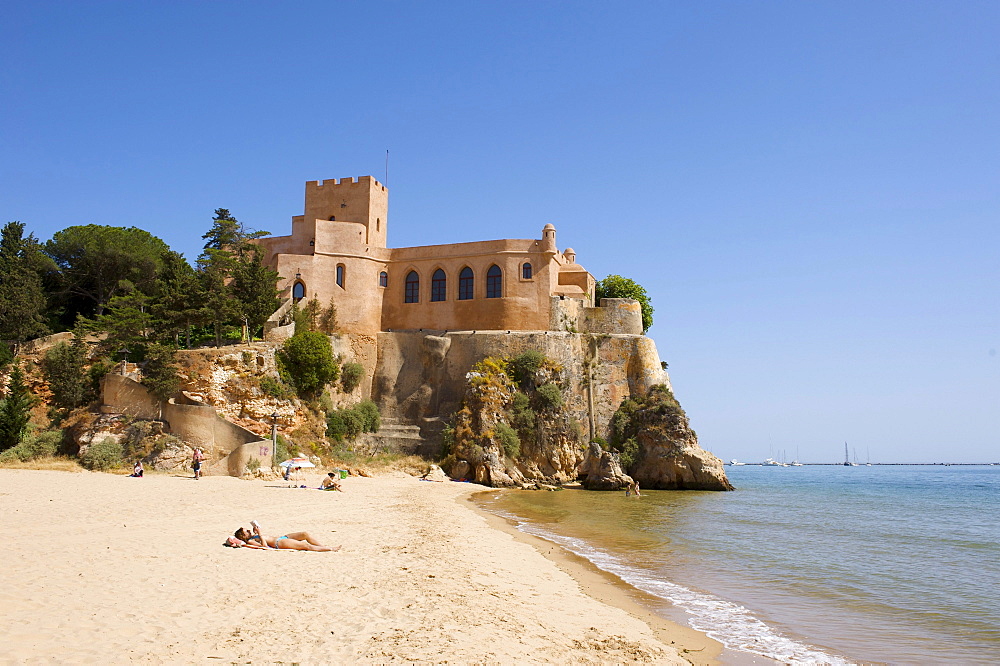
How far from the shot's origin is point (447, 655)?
20.7ft

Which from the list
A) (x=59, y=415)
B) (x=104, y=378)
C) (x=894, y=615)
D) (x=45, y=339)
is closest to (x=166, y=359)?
(x=104, y=378)

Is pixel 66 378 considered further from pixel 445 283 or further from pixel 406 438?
pixel 445 283

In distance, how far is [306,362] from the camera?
3084 centimetres

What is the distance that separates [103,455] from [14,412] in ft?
15.8

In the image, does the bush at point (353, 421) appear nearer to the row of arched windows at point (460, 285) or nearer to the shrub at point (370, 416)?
the shrub at point (370, 416)

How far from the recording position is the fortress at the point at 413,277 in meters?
35.7

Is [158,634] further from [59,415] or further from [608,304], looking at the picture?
[608,304]

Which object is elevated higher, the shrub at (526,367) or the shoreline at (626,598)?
the shrub at (526,367)

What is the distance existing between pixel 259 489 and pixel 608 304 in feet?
74.6

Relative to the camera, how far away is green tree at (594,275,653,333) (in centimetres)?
4259

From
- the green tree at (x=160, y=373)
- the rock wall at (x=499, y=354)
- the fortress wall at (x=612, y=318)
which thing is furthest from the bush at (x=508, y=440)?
the green tree at (x=160, y=373)

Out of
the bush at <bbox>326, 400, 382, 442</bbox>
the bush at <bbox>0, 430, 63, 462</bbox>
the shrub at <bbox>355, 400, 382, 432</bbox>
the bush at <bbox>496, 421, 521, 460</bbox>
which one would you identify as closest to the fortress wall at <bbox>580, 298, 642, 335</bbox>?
the bush at <bbox>496, 421, 521, 460</bbox>

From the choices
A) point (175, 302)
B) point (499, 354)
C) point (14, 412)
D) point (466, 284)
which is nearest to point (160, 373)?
point (175, 302)

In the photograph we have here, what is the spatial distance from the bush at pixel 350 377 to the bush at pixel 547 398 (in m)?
9.39
